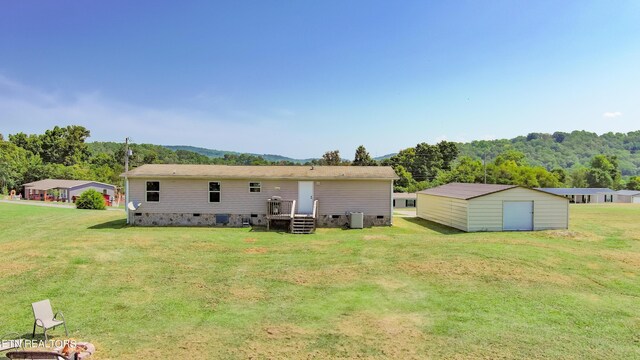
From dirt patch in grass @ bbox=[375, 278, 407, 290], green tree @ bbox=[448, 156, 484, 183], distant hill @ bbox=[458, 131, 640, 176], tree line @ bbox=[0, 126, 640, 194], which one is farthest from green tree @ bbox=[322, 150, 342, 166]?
distant hill @ bbox=[458, 131, 640, 176]

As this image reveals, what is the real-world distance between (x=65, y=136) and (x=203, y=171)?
83.8m

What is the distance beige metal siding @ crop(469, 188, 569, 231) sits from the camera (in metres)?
20.9

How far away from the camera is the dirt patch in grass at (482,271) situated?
11203mm

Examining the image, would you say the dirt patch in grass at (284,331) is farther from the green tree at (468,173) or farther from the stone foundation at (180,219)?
the green tree at (468,173)

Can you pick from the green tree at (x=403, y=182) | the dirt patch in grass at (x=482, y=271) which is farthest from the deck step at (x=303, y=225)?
the green tree at (x=403, y=182)

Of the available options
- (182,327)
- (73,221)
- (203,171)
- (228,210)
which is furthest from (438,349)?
(73,221)

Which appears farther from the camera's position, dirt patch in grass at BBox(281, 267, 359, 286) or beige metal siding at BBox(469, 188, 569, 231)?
beige metal siding at BBox(469, 188, 569, 231)

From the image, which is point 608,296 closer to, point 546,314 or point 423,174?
point 546,314

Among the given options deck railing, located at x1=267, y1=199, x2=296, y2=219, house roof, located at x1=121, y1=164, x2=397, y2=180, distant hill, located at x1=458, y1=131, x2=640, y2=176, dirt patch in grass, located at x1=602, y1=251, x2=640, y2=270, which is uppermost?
distant hill, located at x1=458, y1=131, x2=640, y2=176

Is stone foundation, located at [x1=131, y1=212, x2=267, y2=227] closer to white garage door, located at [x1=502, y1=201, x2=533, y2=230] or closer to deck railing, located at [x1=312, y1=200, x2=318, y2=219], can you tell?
deck railing, located at [x1=312, y1=200, x2=318, y2=219]

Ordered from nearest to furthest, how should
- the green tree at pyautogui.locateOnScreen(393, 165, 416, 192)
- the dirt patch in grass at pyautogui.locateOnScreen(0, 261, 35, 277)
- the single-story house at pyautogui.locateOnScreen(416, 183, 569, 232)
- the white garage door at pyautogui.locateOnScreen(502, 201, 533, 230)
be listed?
the dirt patch in grass at pyautogui.locateOnScreen(0, 261, 35, 277), the single-story house at pyautogui.locateOnScreen(416, 183, 569, 232), the white garage door at pyautogui.locateOnScreen(502, 201, 533, 230), the green tree at pyautogui.locateOnScreen(393, 165, 416, 192)

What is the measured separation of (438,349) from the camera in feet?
22.1

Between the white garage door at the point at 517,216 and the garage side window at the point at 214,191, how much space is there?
54.0ft

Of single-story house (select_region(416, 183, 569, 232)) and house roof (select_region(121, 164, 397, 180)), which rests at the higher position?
house roof (select_region(121, 164, 397, 180))
